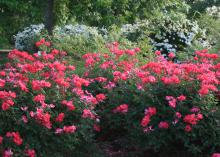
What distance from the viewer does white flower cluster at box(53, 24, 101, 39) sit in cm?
912

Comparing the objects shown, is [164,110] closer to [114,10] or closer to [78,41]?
[78,41]

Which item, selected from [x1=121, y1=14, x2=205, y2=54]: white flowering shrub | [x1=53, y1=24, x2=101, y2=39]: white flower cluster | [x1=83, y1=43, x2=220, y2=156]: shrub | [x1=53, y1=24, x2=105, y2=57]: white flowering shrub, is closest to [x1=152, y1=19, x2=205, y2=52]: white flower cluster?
[x1=121, y1=14, x2=205, y2=54]: white flowering shrub

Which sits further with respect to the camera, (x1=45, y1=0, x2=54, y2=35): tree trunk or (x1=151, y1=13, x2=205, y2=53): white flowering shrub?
(x1=45, y1=0, x2=54, y2=35): tree trunk

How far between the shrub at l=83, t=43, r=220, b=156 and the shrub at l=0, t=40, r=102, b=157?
34cm

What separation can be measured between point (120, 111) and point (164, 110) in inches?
18.1

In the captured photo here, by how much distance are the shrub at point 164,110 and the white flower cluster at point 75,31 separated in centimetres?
429

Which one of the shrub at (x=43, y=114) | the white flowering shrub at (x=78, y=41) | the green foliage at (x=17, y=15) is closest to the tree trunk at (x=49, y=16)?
the white flowering shrub at (x=78, y=41)

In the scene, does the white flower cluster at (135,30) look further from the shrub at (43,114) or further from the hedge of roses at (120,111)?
the shrub at (43,114)

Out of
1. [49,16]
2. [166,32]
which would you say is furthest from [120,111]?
[49,16]

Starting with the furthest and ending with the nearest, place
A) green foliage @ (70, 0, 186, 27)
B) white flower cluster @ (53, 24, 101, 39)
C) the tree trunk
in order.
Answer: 1. green foliage @ (70, 0, 186, 27)
2. the tree trunk
3. white flower cluster @ (53, 24, 101, 39)

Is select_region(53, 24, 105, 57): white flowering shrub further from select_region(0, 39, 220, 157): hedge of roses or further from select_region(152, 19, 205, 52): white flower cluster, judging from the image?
select_region(0, 39, 220, 157): hedge of roses

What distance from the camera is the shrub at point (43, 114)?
3848 millimetres

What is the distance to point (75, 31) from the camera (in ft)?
31.5

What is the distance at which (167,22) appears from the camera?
10.0 meters
